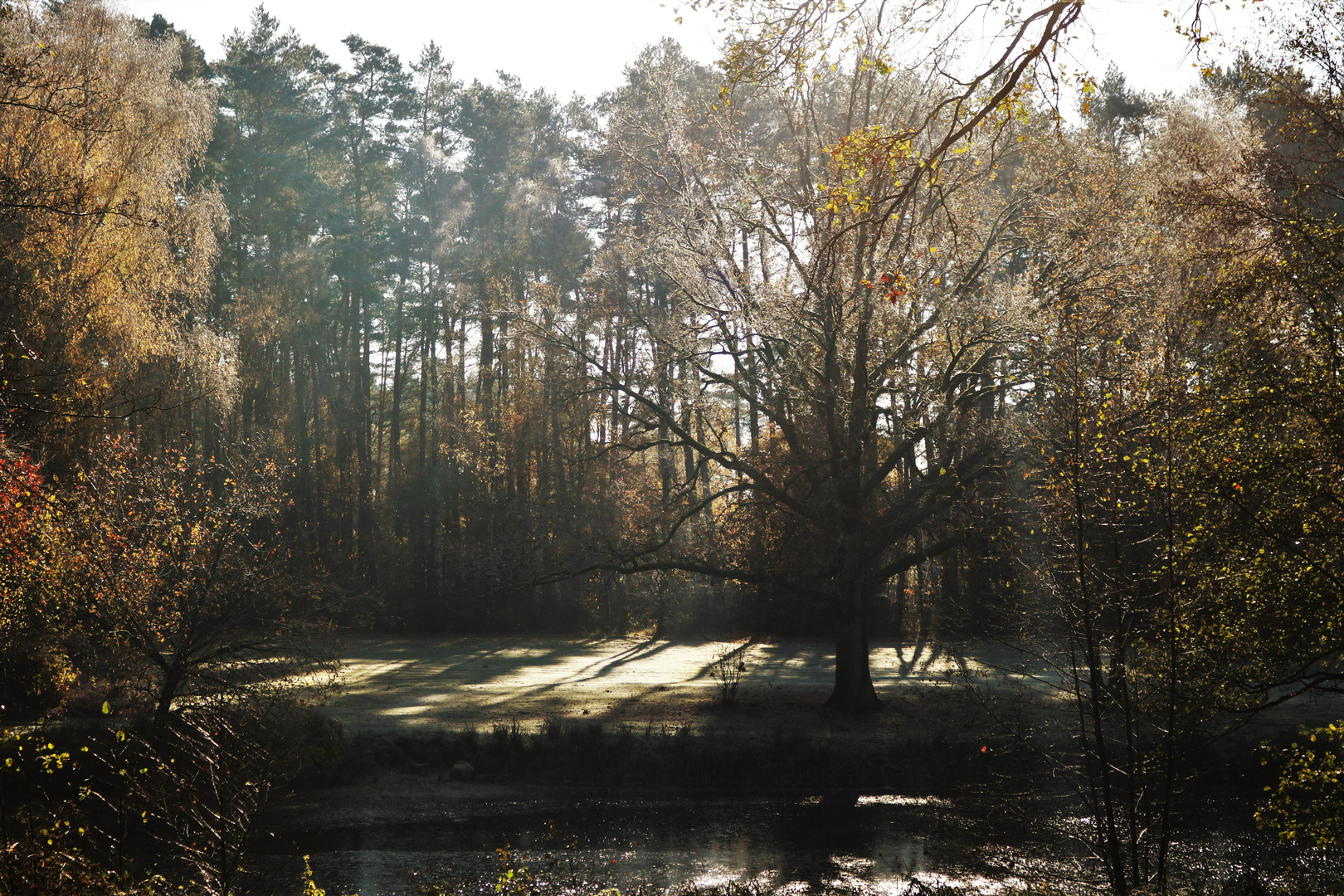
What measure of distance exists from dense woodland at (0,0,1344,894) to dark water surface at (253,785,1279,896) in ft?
5.55

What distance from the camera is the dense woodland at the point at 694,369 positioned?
759cm

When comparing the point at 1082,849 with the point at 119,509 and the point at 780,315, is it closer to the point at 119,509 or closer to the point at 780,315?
the point at 780,315

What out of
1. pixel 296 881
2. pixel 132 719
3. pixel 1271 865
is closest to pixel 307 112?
pixel 132 719

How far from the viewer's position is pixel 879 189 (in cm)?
591

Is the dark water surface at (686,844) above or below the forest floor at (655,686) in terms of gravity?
below

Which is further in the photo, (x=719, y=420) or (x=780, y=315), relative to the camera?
(x=719, y=420)

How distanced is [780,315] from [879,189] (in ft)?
31.4

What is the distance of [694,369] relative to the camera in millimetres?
18500

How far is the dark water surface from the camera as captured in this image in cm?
1061

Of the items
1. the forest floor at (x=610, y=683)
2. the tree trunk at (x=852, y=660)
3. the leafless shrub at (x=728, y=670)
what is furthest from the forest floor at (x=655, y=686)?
the tree trunk at (x=852, y=660)

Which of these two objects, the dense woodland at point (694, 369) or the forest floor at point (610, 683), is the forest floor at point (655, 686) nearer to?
the forest floor at point (610, 683)

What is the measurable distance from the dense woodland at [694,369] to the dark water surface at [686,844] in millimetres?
1691

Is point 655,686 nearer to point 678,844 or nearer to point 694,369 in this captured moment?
point 694,369

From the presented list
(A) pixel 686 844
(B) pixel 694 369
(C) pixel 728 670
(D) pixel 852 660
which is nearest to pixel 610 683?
(C) pixel 728 670
